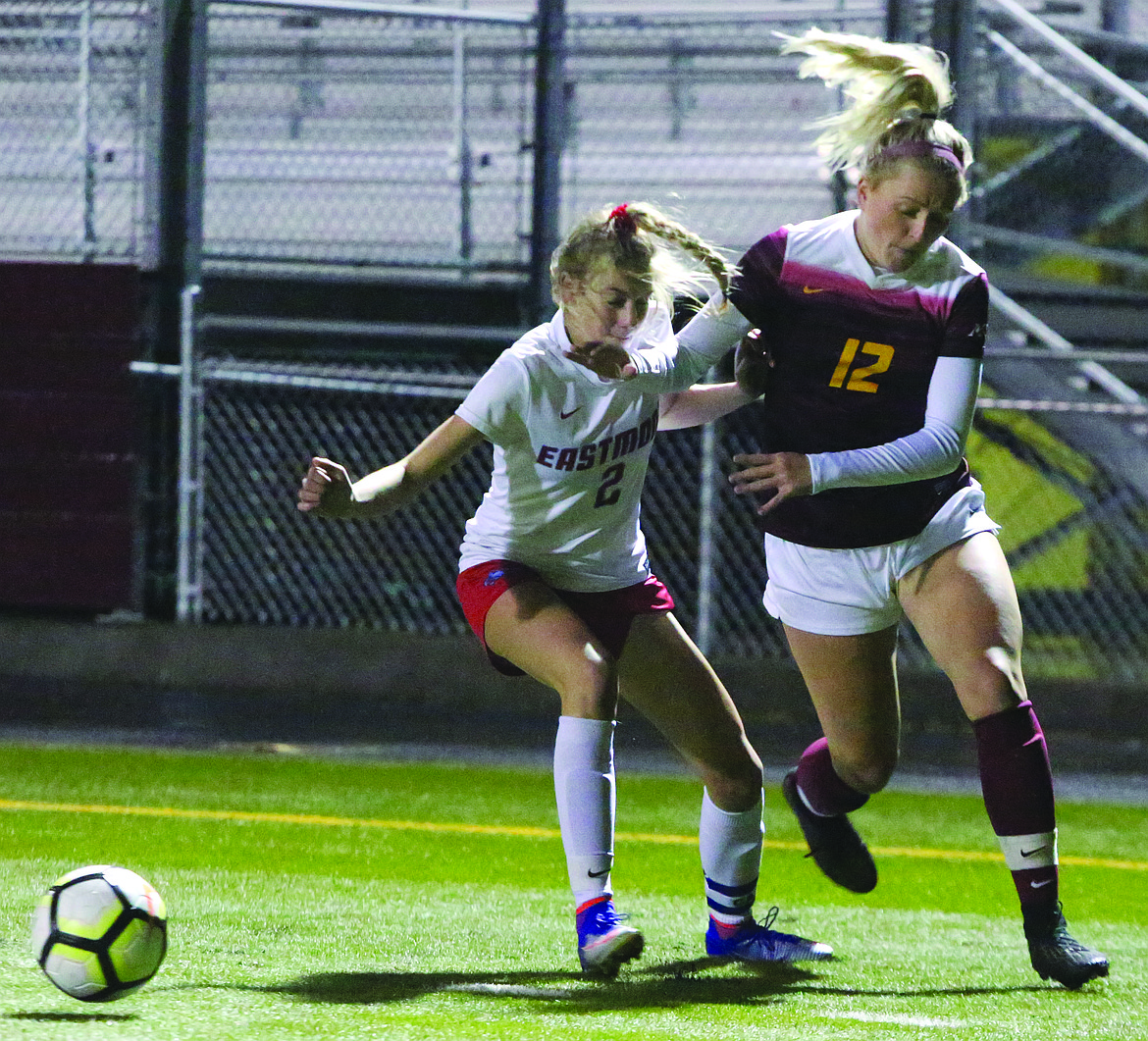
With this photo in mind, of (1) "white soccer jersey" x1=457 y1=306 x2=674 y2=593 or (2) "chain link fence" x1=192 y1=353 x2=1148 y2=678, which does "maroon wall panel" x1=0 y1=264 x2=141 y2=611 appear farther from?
(1) "white soccer jersey" x1=457 y1=306 x2=674 y2=593

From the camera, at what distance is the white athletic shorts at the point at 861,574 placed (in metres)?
4.79

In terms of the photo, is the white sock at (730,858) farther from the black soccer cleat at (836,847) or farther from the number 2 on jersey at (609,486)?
the number 2 on jersey at (609,486)

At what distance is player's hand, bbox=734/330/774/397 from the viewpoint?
4906 millimetres

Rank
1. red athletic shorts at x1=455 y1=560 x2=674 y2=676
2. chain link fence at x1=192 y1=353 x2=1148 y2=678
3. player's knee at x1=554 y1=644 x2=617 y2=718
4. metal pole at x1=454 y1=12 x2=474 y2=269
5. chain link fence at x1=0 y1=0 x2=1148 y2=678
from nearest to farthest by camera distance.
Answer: player's knee at x1=554 y1=644 x2=617 y2=718 → red athletic shorts at x1=455 y1=560 x2=674 y2=676 → chain link fence at x1=192 y1=353 x2=1148 y2=678 → chain link fence at x1=0 y1=0 x2=1148 y2=678 → metal pole at x1=454 y1=12 x2=474 y2=269

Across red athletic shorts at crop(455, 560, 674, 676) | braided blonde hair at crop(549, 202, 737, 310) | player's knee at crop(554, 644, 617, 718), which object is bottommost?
player's knee at crop(554, 644, 617, 718)

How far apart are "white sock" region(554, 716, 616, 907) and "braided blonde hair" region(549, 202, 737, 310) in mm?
1040

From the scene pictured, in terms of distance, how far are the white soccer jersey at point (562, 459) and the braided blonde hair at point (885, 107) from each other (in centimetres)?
65

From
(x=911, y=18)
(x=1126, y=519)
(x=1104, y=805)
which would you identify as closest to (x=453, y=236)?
(x=911, y=18)

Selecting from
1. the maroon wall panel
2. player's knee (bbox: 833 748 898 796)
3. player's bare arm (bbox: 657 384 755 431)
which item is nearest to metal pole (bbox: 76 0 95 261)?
the maroon wall panel

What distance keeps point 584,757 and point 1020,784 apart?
1.06 m

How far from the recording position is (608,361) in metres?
4.57

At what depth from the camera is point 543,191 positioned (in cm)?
1138

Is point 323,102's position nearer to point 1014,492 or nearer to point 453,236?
point 453,236

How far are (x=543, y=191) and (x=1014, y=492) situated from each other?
3.30 meters
